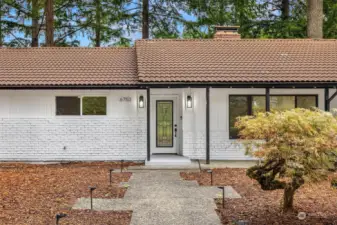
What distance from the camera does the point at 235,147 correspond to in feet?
38.9

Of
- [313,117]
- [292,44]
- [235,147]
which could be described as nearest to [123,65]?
[235,147]

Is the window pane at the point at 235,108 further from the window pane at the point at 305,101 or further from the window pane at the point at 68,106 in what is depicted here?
the window pane at the point at 68,106

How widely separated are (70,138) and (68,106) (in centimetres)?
110

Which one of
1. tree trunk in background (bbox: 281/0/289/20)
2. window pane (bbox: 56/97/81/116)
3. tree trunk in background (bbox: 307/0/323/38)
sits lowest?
window pane (bbox: 56/97/81/116)

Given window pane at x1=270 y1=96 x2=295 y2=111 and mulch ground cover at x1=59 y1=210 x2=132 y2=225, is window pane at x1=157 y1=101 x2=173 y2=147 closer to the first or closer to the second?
window pane at x1=270 y1=96 x2=295 y2=111

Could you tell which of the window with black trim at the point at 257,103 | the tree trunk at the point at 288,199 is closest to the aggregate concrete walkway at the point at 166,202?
the tree trunk at the point at 288,199

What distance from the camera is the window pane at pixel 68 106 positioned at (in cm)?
1191

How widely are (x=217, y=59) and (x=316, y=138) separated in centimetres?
802

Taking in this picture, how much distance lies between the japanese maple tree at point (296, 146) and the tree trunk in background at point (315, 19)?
13940 mm

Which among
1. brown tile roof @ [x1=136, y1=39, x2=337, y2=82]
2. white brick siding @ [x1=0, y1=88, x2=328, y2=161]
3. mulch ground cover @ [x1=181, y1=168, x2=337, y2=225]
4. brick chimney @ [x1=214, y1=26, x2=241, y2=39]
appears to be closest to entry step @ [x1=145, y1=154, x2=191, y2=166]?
white brick siding @ [x1=0, y1=88, x2=328, y2=161]

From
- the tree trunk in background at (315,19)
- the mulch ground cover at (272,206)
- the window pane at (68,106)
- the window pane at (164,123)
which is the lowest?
the mulch ground cover at (272,206)

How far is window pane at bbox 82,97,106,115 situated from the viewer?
470 inches

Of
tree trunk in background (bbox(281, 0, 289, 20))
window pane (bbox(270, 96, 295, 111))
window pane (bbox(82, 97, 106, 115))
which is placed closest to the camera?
window pane (bbox(82, 97, 106, 115))

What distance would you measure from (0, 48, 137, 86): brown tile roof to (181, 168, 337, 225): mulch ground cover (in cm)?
533
